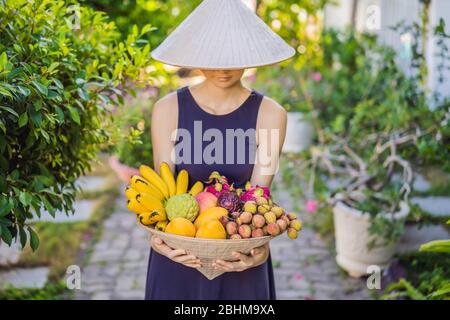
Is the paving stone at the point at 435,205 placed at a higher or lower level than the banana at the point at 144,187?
lower

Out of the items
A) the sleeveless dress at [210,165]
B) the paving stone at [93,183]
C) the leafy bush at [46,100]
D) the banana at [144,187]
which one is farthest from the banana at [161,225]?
the paving stone at [93,183]

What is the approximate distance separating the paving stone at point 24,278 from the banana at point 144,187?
2.56m

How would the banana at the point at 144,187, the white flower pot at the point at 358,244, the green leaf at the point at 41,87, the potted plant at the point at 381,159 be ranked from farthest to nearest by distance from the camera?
the white flower pot at the point at 358,244, the potted plant at the point at 381,159, the banana at the point at 144,187, the green leaf at the point at 41,87

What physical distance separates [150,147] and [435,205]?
2.88 meters

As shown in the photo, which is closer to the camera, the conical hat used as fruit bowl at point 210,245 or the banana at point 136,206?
the conical hat used as fruit bowl at point 210,245

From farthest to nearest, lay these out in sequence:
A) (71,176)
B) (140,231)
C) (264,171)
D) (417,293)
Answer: (140,231) < (417,293) < (71,176) < (264,171)

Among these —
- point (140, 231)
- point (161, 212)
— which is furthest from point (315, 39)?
point (161, 212)

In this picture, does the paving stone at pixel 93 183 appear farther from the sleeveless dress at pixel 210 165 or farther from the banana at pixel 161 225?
the banana at pixel 161 225

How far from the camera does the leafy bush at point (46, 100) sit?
2578mm

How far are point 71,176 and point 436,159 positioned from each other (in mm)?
2684

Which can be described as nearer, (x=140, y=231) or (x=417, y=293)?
(x=417, y=293)

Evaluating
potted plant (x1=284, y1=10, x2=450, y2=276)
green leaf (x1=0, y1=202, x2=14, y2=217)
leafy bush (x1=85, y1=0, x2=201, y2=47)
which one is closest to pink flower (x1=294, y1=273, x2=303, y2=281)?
potted plant (x1=284, y1=10, x2=450, y2=276)

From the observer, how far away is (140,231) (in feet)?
21.0
